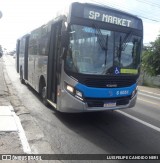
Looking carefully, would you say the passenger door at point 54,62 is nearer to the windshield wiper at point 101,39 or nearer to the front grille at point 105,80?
the front grille at point 105,80

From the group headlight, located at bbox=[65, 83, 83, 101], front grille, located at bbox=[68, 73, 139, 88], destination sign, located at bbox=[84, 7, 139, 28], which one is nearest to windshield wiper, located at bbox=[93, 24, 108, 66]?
destination sign, located at bbox=[84, 7, 139, 28]

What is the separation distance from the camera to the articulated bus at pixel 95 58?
7.23 meters

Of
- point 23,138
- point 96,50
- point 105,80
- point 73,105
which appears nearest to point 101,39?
point 96,50

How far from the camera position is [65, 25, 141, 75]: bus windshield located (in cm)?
723

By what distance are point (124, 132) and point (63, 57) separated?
104 inches

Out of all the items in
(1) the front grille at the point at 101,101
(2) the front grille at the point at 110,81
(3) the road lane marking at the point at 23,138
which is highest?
(2) the front grille at the point at 110,81

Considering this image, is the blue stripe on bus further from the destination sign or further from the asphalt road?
the destination sign

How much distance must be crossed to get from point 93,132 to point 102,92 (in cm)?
112

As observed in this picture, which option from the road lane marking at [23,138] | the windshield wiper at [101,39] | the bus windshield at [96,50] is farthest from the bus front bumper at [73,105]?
the windshield wiper at [101,39]

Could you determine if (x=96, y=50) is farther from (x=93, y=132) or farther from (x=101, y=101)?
(x=93, y=132)

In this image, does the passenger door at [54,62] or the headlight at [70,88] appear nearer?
the headlight at [70,88]

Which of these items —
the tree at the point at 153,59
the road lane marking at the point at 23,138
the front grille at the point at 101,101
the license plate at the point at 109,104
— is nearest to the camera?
the road lane marking at the point at 23,138

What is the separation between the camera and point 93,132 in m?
7.26

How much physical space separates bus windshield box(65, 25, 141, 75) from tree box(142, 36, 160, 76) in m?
19.6
